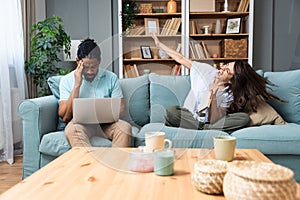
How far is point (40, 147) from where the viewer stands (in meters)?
2.14

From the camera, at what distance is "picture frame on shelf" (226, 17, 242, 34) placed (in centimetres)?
400

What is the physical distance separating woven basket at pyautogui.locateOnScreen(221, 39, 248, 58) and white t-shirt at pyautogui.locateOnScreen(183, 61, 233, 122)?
5.12ft

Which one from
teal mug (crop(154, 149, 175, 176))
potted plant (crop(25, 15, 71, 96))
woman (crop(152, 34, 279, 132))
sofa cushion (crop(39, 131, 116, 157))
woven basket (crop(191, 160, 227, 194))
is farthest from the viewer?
potted plant (crop(25, 15, 71, 96))

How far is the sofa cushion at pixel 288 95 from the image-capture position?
96.5 inches

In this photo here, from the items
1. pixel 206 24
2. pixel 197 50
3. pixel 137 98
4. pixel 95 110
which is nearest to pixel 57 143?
pixel 95 110

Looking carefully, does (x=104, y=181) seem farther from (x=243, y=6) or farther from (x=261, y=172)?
(x=243, y=6)

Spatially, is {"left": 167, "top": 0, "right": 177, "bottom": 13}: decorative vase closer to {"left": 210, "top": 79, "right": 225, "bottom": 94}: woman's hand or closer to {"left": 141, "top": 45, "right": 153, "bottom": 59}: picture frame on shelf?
{"left": 141, "top": 45, "right": 153, "bottom": 59}: picture frame on shelf

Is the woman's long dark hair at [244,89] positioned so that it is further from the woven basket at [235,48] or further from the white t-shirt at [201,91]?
the woven basket at [235,48]

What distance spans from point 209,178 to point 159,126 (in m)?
1.23

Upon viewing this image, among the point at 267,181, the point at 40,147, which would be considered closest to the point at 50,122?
the point at 40,147

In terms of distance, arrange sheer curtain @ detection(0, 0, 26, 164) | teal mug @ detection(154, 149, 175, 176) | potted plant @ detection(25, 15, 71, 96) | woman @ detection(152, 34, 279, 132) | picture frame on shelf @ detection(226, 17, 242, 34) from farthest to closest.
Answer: picture frame on shelf @ detection(226, 17, 242, 34) → potted plant @ detection(25, 15, 71, 96) → sheer curtain @ detection(0, 0, 26, 164) → woman @ detection(152, 34, 279, 132) → teal mug @ detection(154, 149, 175, 176)

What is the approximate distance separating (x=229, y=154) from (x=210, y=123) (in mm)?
893

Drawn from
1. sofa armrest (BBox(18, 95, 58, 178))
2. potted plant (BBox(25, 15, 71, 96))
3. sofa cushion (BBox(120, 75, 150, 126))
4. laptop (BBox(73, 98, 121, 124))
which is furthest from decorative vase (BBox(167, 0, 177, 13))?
sofa armrest (BBox(18, 95, 58, 178))

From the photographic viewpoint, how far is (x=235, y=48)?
3945 millimetres
